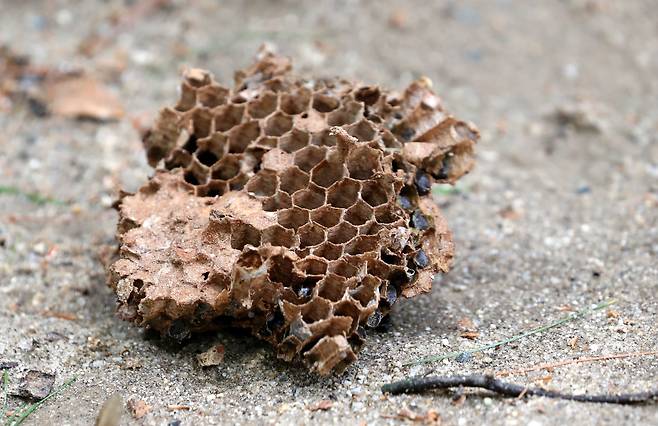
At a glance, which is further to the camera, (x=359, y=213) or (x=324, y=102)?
(x=324, y=102)

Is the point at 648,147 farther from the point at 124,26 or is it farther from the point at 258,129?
the point at 124,26

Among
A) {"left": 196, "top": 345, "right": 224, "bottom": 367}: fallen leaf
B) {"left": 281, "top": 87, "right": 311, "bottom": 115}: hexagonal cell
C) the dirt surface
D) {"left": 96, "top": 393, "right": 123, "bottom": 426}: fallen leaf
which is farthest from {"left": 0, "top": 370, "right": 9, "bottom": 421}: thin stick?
{"left": 281, "top": 87, "right": 311, "bottom": 115}: hexagonal cell

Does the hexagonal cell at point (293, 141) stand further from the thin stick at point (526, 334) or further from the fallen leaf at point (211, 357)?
the thin stick at point (526, 334)

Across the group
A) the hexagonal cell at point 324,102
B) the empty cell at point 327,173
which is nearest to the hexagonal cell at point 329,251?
the empty cell at point 327,173

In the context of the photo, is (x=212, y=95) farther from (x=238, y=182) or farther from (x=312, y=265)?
(x=312, y=265)

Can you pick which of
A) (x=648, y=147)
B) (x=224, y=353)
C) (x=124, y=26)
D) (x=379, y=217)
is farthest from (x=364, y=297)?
(x=124, y=26)

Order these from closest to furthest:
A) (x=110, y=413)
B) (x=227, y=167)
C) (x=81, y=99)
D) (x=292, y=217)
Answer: (x=110, y=413), (x=292, y=217), (x=227, y=167), (x=81, y=99)

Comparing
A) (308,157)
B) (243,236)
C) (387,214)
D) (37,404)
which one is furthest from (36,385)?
(387,214)
